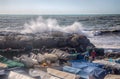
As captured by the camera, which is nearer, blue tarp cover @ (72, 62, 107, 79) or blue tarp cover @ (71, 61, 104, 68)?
blue tarp cover @ (72, 62, 107, 79)

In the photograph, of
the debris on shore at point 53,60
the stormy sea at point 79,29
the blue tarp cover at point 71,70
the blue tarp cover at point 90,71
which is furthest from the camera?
the stormy sea at point 79,29

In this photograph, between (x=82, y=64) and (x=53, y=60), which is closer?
(x=82, y=64)

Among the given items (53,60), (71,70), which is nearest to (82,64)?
(71,70)

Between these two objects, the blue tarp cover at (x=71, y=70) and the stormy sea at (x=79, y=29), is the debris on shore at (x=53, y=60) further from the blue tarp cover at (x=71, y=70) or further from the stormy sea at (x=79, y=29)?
the stormy sea at (x=79, y=29)

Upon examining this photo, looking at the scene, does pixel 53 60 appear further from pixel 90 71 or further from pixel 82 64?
pixel 90 71

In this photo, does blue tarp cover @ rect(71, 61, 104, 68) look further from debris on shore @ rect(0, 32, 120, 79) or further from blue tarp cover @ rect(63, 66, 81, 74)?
blue tarp cover @ rect(63, 66, 81, 74)

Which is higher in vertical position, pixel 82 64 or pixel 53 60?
pixel 82 64

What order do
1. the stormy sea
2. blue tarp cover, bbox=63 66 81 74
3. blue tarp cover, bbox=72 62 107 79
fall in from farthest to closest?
the stormy sea → blue tarp cover, bbox=63 66 81 74 → blue tarp cover, bbox=72 62 107 79

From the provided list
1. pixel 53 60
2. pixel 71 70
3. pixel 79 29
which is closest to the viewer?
pixel 71 70

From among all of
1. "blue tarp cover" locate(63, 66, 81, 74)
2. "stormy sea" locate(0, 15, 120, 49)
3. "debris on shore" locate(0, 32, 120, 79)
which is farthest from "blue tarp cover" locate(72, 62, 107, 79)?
"stormy sea" locate(0, 15, 120, 49)

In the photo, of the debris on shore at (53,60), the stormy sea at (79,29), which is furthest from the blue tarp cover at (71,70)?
the stormy sea at (79,29)

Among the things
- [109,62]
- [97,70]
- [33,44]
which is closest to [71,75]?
[97,70]
